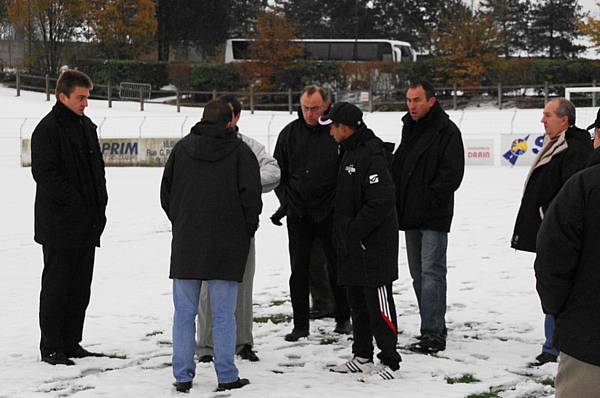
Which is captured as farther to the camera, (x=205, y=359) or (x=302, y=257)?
(x=302, y=257)

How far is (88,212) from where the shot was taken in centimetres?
688

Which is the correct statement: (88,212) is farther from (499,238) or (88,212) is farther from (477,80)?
(477,80)

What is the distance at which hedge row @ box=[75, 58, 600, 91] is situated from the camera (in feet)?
139

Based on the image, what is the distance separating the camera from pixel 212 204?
591 centimetres

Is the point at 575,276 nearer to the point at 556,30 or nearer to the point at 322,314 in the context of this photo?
the point at 322,314

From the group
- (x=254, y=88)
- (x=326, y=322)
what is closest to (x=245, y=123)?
(x=254, y=88)

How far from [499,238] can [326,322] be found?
4.88 metres

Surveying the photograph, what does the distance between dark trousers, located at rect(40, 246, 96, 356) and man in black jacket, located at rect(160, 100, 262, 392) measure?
1136mm

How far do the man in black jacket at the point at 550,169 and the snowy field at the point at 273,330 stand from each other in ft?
2.26

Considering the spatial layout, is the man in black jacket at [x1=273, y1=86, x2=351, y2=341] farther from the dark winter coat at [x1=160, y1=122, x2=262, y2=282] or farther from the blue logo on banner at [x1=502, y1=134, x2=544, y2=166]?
the blue logo on banner at [x1=502, y1=134, x2=544, y2=166]

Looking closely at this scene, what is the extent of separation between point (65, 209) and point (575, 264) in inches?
154

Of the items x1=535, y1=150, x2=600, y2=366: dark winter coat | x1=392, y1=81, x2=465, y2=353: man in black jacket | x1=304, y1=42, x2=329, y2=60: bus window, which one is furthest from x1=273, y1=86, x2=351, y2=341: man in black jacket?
x1=304, y1=42, x2=329, y2=60: bus window

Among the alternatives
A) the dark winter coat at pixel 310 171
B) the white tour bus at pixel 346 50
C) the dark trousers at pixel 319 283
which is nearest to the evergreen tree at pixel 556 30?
the white tour bus at pixel 346 50

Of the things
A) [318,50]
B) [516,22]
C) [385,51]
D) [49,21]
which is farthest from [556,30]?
[49,21]
